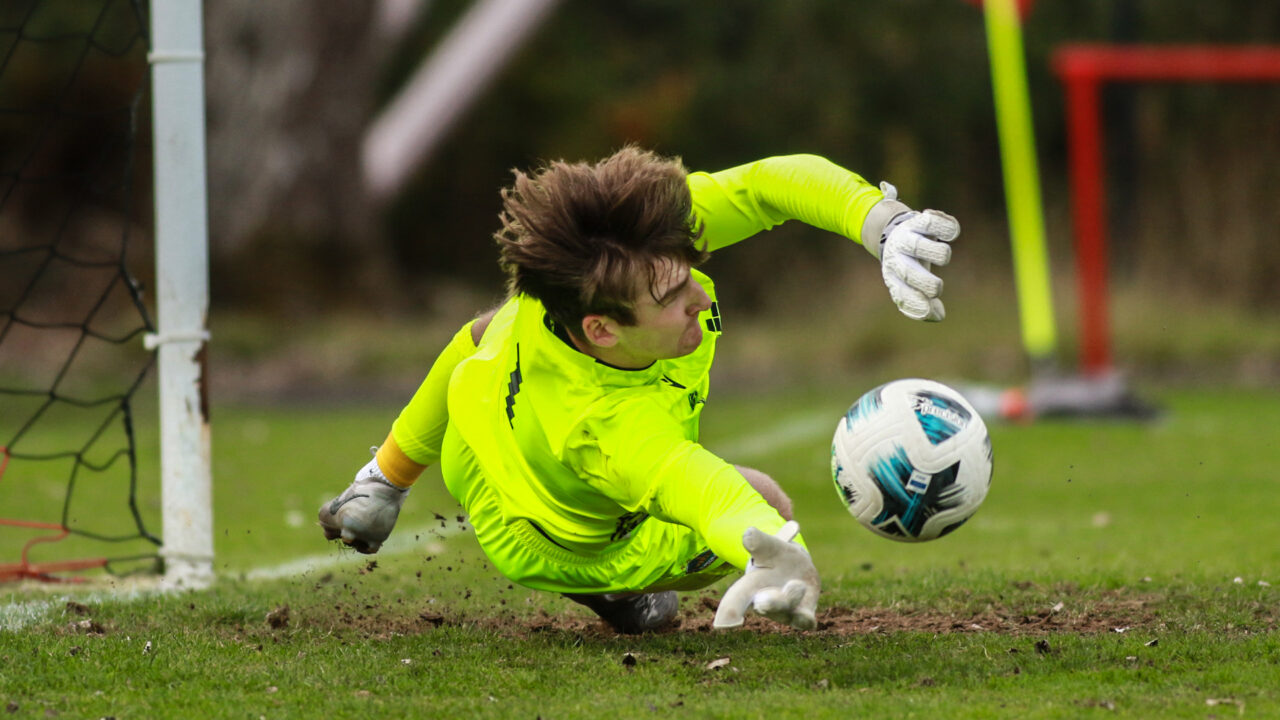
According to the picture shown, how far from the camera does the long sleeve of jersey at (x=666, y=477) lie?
10.4 feet

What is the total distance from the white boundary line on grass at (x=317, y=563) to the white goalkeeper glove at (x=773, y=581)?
1517 mm

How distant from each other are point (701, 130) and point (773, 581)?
13.8 m

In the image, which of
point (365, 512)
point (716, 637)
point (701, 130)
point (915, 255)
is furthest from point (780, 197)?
point (701, 130)

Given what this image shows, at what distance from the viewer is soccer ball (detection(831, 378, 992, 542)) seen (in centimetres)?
346

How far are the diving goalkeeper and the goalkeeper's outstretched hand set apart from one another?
0.34 metres

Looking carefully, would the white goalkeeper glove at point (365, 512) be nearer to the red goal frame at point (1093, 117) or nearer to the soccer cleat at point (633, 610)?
the soccer cleat at point (633, 610)

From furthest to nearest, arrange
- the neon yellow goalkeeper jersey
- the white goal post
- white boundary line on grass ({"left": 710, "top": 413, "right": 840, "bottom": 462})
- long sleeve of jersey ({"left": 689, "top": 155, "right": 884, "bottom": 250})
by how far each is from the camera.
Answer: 1. white boundary line on grass ({"left": 710, "top": 413, "right": 840, "bottom": 462})
2. the white goal post
3. long sleeve of jersey ({"left": 689, "top": 155, "right": 884, "bottom": 250})
4. the neon yellow goalkeeper jersey

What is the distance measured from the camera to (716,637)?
3984 mm

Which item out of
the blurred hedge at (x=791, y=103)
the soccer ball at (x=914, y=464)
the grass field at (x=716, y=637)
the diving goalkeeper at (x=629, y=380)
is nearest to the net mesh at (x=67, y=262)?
the grass field at (x=716, y=637)

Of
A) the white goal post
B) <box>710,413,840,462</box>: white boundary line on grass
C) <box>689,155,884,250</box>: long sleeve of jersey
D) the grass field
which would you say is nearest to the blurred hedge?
<box>710,413,840,462</box>: white boundary line on grass

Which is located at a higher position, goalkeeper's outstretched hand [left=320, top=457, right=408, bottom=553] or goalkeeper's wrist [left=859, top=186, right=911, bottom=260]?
goalkeeper's wrist [left=859, top=186, right=911, bottom=260]

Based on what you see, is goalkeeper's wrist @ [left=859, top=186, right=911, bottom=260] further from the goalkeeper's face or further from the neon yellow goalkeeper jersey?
the goalkeeper's face

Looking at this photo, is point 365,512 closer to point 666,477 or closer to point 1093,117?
point 666,477

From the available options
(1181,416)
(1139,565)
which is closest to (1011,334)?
(1181,416)
